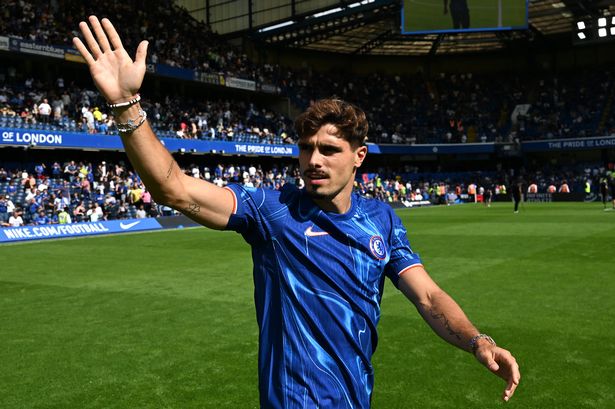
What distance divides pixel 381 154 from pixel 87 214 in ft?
114

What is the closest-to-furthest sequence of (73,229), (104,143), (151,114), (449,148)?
(73,229) → (104,143) → (151,114) → (449,148)

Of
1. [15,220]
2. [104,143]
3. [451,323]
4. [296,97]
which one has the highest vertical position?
[296,97]

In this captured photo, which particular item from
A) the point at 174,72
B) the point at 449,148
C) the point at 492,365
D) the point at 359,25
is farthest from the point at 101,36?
the point at 449,148

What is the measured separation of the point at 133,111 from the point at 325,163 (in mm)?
883

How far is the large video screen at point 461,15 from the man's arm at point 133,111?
1664 inches

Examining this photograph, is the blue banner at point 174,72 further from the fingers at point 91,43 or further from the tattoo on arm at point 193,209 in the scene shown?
the tattoo on arm at point 193,209

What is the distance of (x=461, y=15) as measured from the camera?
41500mm

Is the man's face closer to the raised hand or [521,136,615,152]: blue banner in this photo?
the raised hand

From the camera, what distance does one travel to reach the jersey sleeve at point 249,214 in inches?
102

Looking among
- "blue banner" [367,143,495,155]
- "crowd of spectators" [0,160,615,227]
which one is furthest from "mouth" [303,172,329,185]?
"blue banner" [367,143,495,155]

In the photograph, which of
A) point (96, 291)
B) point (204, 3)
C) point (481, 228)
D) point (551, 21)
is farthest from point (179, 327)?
point (551, 21)

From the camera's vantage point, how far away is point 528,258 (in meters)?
14.1

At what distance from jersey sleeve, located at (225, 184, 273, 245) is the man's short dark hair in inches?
13.9

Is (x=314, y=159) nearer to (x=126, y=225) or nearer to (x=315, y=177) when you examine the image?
(x=315, y=177)
